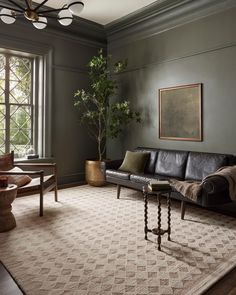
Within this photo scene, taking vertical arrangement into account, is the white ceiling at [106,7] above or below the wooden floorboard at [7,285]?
above

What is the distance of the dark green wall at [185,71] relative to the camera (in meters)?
3.98

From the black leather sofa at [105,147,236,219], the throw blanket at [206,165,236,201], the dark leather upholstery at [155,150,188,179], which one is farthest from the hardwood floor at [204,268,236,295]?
the dark leather upholstery at [155,150,188,179]

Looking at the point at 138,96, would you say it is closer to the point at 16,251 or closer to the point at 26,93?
the point at 26,93

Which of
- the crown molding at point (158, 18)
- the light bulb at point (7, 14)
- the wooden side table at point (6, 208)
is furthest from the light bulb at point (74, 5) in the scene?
the crown molding at point (158, 18)

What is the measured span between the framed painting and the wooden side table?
289 centimetres

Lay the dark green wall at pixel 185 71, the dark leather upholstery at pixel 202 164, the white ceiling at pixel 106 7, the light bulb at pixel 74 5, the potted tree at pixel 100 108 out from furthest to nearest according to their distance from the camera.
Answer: the potted tree at pixel 100 108 < the white ceiling at pixel 106 7 < the dark green wall at pixel 185 71 < the dark leather upholstery at pixel 202 164 < the light bulb at pixel 74 5

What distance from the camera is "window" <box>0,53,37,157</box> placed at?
187 inches

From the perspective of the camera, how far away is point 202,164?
12.7 feet

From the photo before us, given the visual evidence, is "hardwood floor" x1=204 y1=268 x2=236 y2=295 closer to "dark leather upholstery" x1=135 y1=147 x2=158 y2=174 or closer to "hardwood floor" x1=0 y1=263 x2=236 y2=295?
"hardwood floor" x1=0 y1=263 x2=236 y2=295

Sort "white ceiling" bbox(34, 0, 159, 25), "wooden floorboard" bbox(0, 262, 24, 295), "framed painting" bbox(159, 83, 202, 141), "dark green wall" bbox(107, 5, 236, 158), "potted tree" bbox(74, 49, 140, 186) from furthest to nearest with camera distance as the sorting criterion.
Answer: "potted tree" bbox(74, 49, 140, 186) < "white ceiling" bbox(34, 0, 159, 25) < "framed painting" bbox(159, 83, 202, 141) < "dark green wall" bbox(107, 5, 236, 158) < "wooden floorboard" bbox(0, 262, 24, 295)

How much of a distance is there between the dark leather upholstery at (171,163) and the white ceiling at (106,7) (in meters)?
2.67

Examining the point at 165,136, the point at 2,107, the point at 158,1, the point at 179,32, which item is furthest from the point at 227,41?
the point at 2,107

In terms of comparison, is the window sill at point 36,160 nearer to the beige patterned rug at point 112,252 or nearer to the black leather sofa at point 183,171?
the beige patterned rug at point 112,252

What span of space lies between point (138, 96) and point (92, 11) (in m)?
1.81
